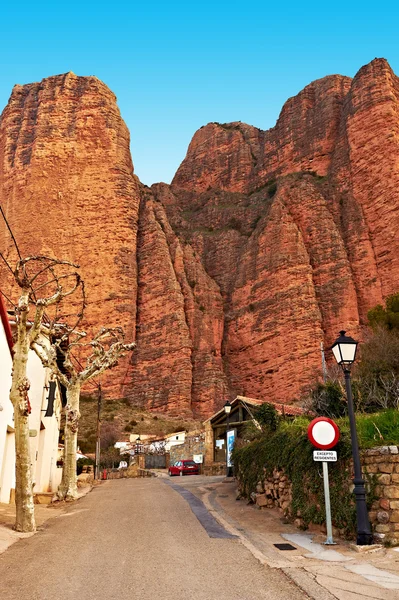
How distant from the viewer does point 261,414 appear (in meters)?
14.6

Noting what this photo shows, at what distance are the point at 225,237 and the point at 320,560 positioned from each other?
77207 millimetres

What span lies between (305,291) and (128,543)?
58961 millimetres

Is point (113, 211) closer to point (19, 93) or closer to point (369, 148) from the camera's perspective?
point (19, 93)

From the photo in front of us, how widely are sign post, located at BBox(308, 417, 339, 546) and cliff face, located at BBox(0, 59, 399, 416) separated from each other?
51.0 meters

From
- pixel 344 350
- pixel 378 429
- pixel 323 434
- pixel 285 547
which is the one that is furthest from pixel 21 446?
pixel 378 429

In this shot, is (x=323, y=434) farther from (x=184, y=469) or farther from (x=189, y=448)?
(x=189, y=448)

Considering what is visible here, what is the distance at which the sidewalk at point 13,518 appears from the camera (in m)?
8.91

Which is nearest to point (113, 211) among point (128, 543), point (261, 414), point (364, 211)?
point (364, 211)

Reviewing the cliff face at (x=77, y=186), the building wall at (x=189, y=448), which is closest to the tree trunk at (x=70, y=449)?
the building wall at (x=189, y=448)

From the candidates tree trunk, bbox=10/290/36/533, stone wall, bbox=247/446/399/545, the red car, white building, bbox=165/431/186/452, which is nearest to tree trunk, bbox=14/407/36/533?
tree trunk, bbox=10/290/36/533

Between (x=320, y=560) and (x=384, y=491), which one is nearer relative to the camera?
(x=320, y=560)

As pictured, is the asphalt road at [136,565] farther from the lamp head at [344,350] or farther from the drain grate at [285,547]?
the lamp head at [344,350]

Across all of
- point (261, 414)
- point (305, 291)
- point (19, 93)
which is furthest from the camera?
point (19, 93)

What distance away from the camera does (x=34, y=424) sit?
20.4 metres
